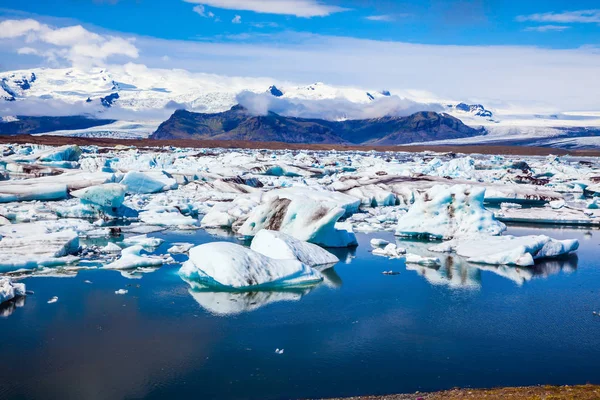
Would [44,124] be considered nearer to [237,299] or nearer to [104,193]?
[104,193]

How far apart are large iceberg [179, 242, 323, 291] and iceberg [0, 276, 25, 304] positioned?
2263 mm

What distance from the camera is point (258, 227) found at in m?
13.1

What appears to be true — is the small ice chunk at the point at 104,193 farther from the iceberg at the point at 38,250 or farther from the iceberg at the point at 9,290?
the iceberg at the point at 9,290

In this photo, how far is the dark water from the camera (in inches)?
230

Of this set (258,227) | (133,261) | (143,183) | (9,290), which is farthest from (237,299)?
(143,183)

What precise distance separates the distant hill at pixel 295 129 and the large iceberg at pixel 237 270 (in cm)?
13209

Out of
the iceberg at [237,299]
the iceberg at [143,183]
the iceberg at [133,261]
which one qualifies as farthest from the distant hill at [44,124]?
the iceberg at [237,299]

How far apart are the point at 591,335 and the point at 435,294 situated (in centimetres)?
233

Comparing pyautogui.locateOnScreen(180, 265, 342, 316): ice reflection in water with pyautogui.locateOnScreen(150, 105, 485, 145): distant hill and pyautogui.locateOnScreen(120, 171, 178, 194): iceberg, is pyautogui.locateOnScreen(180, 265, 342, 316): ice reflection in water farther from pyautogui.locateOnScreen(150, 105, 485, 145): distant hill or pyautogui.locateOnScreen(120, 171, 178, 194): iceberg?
pyautogui.locateOnScreen(150, 105, 485, 145): distant hill

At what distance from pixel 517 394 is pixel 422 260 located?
19.0 feet

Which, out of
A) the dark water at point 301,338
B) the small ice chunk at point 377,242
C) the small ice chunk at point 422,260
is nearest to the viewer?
the dark water at point 301,338

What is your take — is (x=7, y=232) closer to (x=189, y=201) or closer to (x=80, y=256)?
(x=80, y=256)

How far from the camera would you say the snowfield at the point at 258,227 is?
30.0ft

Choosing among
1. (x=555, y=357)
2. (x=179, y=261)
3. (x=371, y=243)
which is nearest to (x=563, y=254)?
(x=371, y=243)
